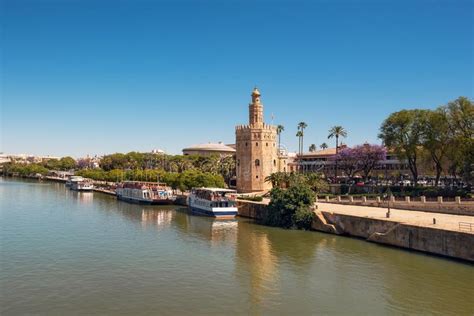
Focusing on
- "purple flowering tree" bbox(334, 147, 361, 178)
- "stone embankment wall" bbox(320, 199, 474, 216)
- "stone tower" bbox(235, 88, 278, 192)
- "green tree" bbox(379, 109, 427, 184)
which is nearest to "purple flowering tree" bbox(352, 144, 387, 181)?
"purple flowering tree" bbox(334, 147, 361, 178)

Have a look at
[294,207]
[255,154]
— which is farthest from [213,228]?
[255,154]

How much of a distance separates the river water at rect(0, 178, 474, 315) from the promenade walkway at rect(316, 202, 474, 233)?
287 centimetres

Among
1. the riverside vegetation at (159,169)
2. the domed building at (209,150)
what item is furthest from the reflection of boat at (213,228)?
the domed building at (209,150)

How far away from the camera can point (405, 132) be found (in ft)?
199

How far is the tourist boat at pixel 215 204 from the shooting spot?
54.1m

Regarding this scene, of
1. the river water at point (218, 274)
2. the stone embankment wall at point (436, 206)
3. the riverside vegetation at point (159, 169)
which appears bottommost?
the river water at point (218, 274)

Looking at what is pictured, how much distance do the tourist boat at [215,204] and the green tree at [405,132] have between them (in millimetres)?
23906

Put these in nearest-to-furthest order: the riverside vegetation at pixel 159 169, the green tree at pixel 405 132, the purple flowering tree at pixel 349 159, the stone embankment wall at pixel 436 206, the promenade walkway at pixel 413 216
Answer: the promenade walkway at pixel 413 216, the stone embankment wall at pixel 436 206, the green tree at pixel 405 132, the riverside vegetation at pixel 159 169, the purple flowering tree at pixel 349 159

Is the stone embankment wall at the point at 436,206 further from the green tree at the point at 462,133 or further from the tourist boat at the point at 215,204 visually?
the tourist boat at the point at 215,204

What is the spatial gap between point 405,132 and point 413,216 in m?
23.7

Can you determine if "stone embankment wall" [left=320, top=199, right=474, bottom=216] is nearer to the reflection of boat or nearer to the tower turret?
the reflection of boat

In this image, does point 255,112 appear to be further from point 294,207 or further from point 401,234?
point 401,234

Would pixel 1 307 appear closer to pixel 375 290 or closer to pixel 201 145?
pixel 375 290

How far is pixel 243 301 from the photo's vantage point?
77.1 ft
